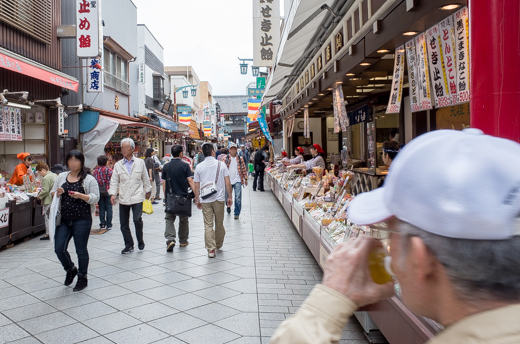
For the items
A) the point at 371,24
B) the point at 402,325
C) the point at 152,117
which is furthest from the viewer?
the point at 152,117

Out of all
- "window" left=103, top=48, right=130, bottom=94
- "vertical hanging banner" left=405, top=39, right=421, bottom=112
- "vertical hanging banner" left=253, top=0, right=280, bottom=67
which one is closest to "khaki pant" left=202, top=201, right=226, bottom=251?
"vertical hanging banner" left=405, top=39, right=421, bottom=112

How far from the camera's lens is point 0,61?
8.37 metres

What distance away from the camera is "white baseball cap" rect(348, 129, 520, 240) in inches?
31.2

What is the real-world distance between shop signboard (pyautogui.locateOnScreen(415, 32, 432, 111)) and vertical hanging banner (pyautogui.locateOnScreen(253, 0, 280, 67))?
36.1 ft

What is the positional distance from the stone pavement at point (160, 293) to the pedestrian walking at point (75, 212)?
1.20ft

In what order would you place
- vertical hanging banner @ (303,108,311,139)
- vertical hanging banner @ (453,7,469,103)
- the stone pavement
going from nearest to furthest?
1. vertical hanging banner @ (453,7,469,103)
2. the stone pavement
3. vertical hanging banner @ (303,108,311,139)

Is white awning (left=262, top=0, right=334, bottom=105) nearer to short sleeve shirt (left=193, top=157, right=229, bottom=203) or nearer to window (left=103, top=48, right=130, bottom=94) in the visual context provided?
short sleeve shirt (left=193, top=157, right=229, bottom=203)

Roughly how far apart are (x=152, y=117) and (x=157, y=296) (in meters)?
21.4

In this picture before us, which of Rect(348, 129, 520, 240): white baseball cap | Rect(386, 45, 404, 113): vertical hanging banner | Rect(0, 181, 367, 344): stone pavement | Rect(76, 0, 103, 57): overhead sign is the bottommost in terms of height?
Rect(0, 181, 367, 344): stone pavement

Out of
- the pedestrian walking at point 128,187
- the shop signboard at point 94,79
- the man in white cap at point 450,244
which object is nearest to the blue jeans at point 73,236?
the pedestrian walking at point 128,187

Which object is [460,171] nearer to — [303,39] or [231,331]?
[231,331]

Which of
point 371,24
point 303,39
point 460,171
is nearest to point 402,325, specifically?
point 460,171

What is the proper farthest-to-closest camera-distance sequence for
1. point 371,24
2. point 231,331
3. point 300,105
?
point 300,105
point 371,24
point 231,331

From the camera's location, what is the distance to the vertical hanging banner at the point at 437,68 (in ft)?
12.5
